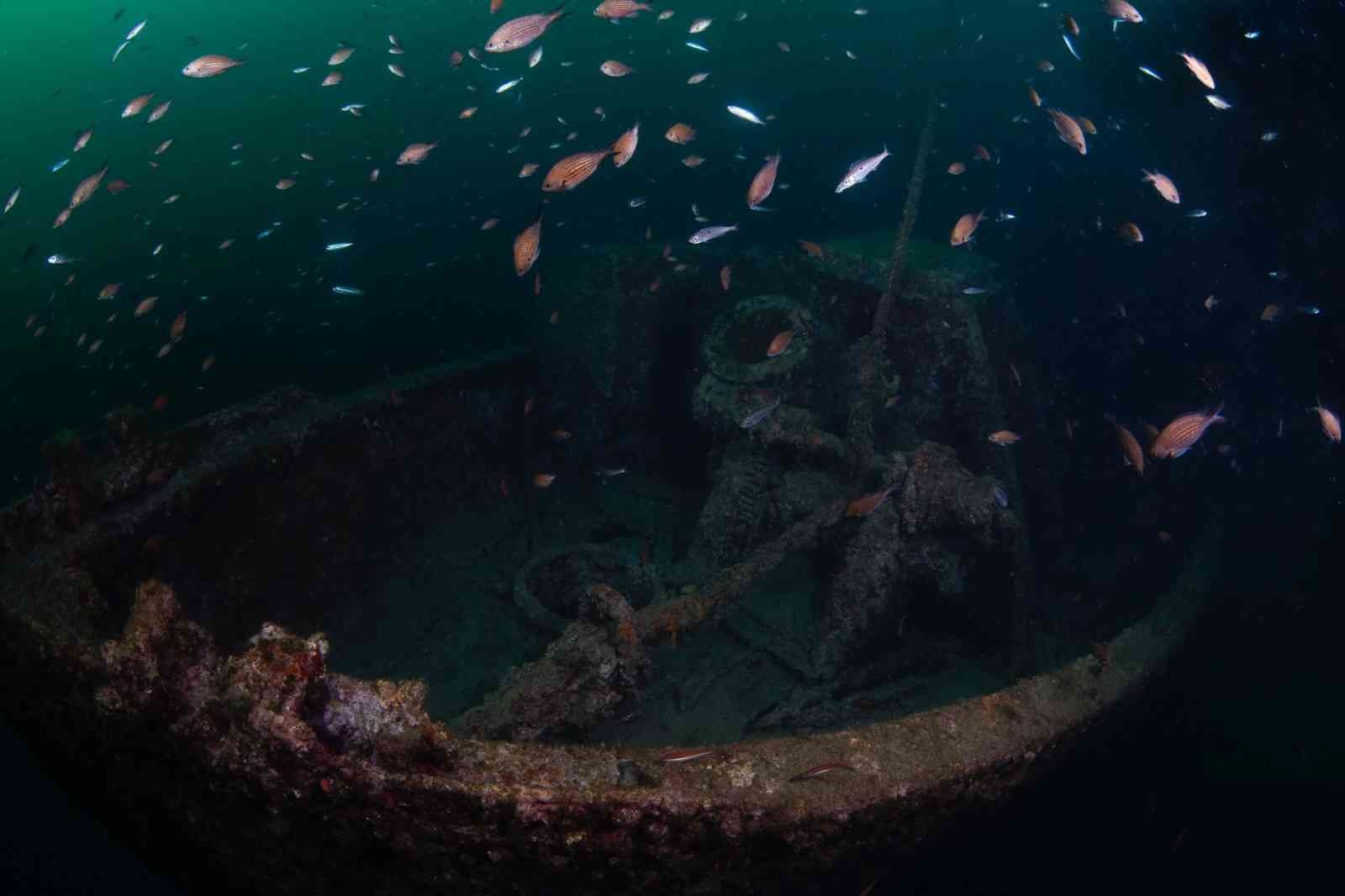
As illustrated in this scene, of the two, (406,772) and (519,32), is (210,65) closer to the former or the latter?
(519,32)

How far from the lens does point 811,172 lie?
664 inches

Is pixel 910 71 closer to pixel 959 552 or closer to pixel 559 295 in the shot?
pixel 559 295

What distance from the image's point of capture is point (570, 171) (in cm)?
455

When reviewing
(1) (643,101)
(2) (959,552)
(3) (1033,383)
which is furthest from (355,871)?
(1) (643,101)

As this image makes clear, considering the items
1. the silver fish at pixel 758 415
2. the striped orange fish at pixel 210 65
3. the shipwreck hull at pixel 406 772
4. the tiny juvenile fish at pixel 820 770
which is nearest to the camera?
the shipwreck hull at pixel 406 772

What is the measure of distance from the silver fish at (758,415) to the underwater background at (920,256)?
8.89ft

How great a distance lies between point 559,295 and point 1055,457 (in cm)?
767

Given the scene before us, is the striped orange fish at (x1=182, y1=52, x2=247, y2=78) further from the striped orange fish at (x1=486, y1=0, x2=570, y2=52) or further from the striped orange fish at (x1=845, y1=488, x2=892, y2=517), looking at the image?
the striped orange fish at (x1=845, y1=488, x2=892, y2=517)

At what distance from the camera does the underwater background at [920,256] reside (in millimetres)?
7723

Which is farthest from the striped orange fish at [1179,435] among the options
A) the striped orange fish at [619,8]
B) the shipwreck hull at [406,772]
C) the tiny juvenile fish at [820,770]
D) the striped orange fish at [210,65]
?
the striped orange fish at [210,65]

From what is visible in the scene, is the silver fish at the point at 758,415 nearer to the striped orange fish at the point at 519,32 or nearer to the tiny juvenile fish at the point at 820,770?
the tiny juvenile fish at the point at 820,770

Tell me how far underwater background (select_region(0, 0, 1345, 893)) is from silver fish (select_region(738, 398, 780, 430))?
271cm

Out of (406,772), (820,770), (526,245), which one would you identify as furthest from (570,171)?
(820,770)

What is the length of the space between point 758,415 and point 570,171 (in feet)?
9.26
